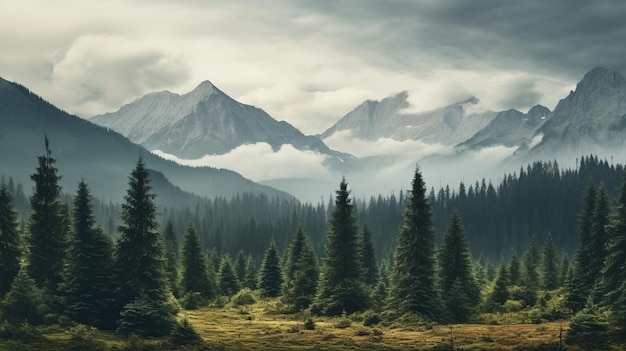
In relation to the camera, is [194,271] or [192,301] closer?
[192,301]

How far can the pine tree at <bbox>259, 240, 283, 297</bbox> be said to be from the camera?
9250 centimetres

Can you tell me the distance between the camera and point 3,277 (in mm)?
50625

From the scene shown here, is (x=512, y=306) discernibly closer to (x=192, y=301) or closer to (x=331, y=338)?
(x=331, y=338)

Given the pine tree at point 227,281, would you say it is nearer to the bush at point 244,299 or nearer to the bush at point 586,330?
the bush at point 244,299

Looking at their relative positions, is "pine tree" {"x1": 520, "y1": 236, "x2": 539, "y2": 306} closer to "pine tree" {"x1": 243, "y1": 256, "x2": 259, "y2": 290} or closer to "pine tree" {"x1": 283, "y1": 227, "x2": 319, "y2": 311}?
"pine tree" {"x1": 283, "y1": 227, "x2": 319, "y2": 311}

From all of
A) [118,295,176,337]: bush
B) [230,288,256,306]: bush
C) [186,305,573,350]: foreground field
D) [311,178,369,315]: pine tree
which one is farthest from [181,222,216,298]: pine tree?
[118,295,176,337]: bush

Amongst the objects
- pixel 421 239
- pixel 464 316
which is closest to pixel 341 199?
pixel 421 239

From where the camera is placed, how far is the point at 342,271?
6931 cm

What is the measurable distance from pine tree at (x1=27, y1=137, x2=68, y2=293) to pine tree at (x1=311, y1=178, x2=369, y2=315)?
28.3 meters

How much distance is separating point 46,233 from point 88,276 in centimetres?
702

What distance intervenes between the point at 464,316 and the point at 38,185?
42.4 metres

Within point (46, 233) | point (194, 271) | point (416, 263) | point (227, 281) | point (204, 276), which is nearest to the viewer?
point (46, 233)

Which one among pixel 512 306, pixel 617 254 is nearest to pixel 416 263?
pixel 512 306

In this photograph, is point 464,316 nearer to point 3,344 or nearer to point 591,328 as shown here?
point 591,328
